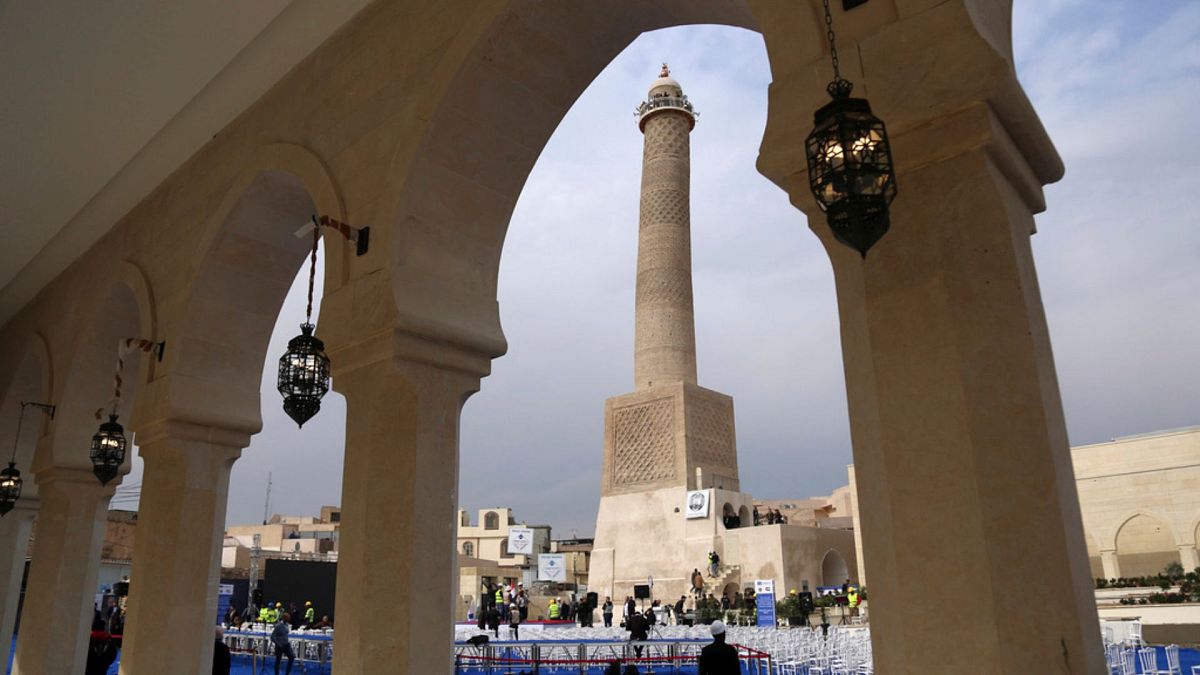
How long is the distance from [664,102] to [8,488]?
22421 mm

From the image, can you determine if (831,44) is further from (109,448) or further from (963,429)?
(109,448)

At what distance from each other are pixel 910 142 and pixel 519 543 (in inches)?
1610

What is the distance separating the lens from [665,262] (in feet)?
80.8

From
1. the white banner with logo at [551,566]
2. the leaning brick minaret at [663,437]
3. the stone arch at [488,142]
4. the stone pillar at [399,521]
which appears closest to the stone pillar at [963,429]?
the stone arch at [488,142]

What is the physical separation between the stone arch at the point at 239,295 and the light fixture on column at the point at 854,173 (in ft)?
14.4

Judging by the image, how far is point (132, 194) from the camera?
7.59 metres

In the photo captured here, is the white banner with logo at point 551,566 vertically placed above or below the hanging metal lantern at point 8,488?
below

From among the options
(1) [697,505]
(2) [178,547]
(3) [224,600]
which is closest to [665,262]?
(1) [697,505]

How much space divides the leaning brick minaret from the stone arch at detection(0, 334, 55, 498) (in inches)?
633

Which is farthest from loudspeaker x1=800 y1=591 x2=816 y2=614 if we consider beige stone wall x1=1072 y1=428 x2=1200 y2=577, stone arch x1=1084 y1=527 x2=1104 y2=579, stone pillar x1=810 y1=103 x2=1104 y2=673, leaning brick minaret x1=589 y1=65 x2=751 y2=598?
stone pillar x1=810 y1=103 x2=1104 y2=673

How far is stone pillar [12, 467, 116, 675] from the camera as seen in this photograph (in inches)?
301

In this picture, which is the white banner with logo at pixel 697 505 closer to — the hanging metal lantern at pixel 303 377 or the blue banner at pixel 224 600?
the blue banner at pixel 224 600

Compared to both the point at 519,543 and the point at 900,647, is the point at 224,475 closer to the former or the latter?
the point at 900,647

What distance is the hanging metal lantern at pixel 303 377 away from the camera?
4789 mm
